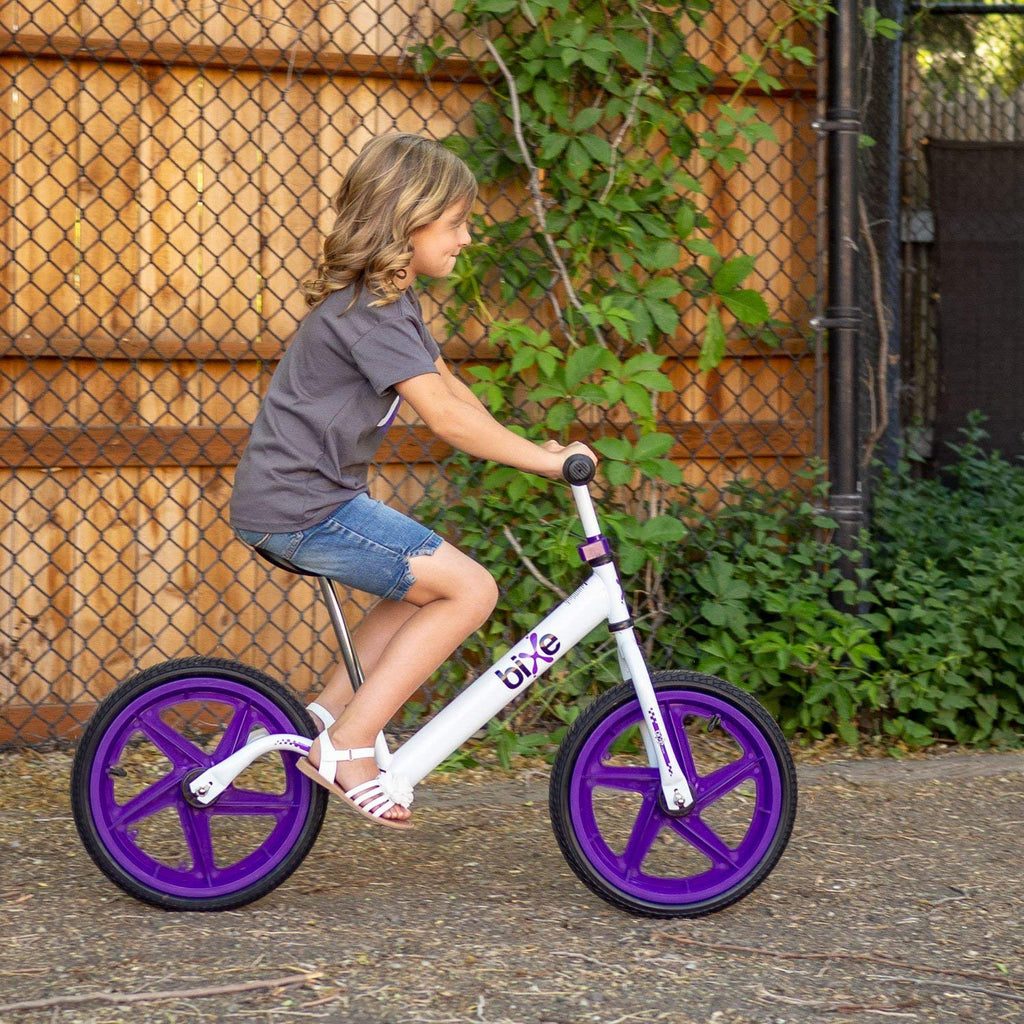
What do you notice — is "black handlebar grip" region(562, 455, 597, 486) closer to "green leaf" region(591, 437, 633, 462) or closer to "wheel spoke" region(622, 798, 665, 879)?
"wheel spoke" region(622, 798, 665, 879)

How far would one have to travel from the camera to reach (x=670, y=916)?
3074 mm

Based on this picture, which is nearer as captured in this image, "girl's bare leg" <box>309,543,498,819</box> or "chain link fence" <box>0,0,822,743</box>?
"girl's bare leg" <box>309,543,498,819</box>

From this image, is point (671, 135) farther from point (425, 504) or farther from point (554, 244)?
point (425, 504)

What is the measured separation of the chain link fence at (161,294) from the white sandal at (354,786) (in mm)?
1550

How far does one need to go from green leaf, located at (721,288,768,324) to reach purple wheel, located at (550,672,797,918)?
5.57 feet

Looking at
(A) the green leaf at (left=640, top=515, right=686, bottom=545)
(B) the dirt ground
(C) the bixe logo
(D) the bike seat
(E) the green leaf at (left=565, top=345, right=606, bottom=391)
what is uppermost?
(E) the green leaf at (left=565, top=345, right=606, bottom=391)

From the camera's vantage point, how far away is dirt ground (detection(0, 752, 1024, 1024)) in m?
Answer: 2.61

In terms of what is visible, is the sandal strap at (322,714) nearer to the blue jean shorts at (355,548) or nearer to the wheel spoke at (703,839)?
the blue jean shorts at (355,548)

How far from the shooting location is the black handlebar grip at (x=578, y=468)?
283 centimetres

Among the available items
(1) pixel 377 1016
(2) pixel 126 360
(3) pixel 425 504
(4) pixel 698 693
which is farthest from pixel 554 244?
(1) pixel 377 1016

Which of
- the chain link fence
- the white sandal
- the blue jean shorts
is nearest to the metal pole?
the chain link fence

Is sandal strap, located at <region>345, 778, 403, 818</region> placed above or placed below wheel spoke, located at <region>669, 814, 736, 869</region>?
above

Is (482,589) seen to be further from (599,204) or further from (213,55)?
(213,55)

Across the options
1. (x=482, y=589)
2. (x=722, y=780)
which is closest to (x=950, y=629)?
(x=722, y=780)
